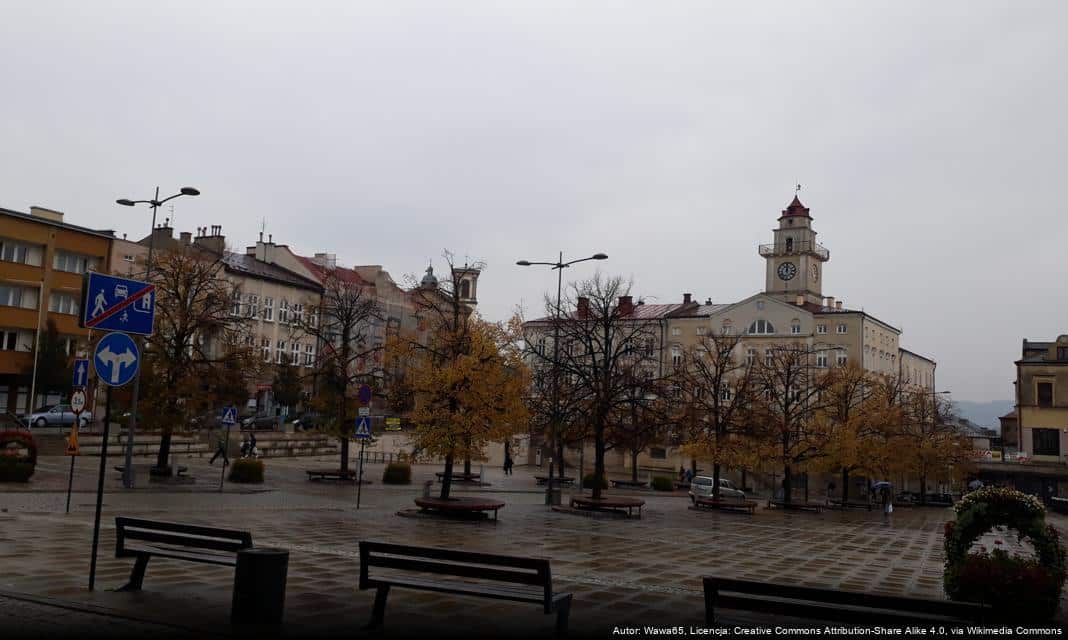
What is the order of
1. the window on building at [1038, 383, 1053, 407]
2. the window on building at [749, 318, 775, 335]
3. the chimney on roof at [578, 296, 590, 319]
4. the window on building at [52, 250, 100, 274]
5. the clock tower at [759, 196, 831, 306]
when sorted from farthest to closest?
the clock tower at [759, 196, 831, 306], the window on building at [1038, 383, 1053, 407], the window on building at [749, 318, 775, 335], the window on building at [52, 250, 100, 274], the chimney on roof at [578, 296, 590, 319]

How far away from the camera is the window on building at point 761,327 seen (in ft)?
249

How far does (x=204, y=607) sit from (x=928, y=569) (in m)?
15.9

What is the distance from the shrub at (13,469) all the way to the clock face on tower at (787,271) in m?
72.4

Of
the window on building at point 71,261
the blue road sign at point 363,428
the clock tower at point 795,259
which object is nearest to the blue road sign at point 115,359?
the blue road sign at point 363,428

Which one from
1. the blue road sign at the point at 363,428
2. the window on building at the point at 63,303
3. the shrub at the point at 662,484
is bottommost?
the shrub at the point at 662,484

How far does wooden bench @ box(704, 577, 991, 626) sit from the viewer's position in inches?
303

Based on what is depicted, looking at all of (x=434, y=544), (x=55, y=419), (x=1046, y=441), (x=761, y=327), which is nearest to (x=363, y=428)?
(x=434, y=544)

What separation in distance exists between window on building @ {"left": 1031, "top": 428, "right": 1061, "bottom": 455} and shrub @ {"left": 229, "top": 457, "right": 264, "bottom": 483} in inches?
2898

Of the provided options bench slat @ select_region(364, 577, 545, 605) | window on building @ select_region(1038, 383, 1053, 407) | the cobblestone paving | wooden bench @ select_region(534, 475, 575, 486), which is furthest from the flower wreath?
window on building @ select_region(1038, 383, 1053, 407)

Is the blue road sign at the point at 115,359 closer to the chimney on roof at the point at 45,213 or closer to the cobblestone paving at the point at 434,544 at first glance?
the cobblestone paving at the point at 434,544

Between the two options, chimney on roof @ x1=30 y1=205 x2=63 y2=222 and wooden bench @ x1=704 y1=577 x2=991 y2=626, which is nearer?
wooden bench @ x1=704 y1=577 x2=991 y2=626

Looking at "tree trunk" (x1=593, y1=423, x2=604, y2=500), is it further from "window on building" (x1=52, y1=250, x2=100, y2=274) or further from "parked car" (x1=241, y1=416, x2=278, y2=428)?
"window on building" (x1=52, y1=250, x2=100, y2=274)

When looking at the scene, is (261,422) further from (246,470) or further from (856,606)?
(856,606)

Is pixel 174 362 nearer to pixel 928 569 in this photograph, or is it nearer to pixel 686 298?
pixel 928 569
